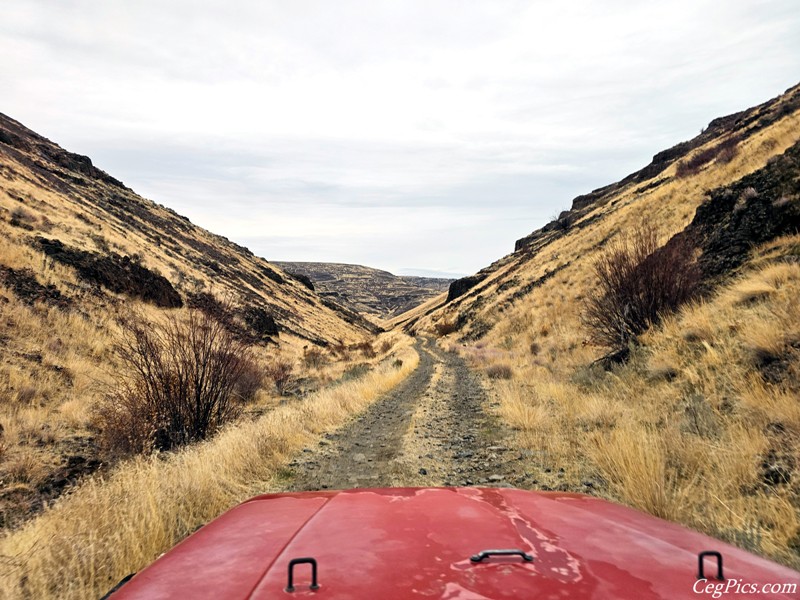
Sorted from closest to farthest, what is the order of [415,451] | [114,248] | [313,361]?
1. [415,451]
2. [114,248]
3. [313,361]

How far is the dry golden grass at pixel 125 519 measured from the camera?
118 inches

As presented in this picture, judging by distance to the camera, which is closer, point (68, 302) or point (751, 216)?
point (751, 216)

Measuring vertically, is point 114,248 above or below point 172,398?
above

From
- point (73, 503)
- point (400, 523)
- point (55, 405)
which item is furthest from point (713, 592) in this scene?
point (55, 405)

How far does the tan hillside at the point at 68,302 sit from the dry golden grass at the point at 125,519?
2645mm

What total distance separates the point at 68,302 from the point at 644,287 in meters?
20.4

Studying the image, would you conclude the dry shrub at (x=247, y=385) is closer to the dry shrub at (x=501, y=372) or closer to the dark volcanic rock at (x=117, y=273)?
the dry shrub at (x=501, y=372)

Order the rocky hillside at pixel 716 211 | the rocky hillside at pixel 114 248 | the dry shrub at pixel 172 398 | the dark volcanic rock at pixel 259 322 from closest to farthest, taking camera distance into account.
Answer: the dry shrub at pixel 172 398 → the rocky hillside at pixel 716 211 → the rocky hillside at pixel 114 248 → the dark volcanic rock at pixel 259 322

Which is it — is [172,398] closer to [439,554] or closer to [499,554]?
[439,554]

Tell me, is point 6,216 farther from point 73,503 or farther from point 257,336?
point 73,503

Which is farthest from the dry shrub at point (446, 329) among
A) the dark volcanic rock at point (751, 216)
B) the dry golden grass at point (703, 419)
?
the dry golden grass at point (703, 419)

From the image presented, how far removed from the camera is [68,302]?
56.3ft

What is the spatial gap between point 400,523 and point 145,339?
8151mm

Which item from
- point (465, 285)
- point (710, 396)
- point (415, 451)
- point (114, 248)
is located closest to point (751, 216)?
point (710, 396)
